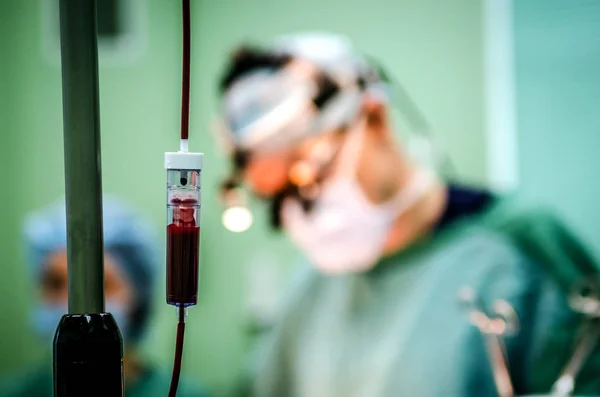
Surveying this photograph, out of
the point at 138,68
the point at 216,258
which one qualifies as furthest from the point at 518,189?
the point at 138,68

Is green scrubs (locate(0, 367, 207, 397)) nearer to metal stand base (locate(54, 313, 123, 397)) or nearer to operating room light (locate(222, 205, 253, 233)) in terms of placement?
operating room light (locate(222, 205, 253, 233))

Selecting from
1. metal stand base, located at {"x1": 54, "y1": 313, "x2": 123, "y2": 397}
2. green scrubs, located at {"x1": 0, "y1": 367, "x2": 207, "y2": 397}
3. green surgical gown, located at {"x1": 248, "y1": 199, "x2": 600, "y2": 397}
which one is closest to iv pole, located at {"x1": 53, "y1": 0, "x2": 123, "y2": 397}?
metal stand base, located at {"x1": 54, "y1": 313, "x2": 123, "y2": 397}

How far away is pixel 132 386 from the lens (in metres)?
2.79

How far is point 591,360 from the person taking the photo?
2.47 m

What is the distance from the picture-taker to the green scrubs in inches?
110

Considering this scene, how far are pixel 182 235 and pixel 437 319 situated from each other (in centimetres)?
213

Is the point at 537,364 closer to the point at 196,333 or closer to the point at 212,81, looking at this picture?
the point at 196,333

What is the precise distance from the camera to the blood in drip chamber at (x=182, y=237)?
1.82 feet

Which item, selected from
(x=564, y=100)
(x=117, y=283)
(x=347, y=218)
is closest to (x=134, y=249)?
(x=117, y=283)

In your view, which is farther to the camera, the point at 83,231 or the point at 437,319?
the point at 437,319

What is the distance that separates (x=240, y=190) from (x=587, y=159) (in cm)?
115

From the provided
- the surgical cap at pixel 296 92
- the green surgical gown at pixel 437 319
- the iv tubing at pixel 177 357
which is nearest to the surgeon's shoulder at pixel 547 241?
the green surgical gown at pixel 437 319

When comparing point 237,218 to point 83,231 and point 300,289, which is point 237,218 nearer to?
point 300,289

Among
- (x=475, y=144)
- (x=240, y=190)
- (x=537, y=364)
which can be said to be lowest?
(x=537, y=364)
